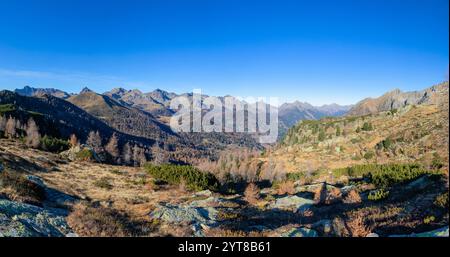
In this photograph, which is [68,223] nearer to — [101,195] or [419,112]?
[101,195]

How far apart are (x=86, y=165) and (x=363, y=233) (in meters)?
46.3

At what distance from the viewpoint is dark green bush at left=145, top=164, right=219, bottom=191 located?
43.2 m

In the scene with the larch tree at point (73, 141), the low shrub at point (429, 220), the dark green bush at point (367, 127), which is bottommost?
the low shrub at point (429, 220)

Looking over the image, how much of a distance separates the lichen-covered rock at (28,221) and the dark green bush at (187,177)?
23793 millimetres

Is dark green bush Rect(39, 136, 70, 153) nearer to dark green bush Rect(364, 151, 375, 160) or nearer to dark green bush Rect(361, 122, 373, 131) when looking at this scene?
dark green bush Rect(364, 151, 375, 160)

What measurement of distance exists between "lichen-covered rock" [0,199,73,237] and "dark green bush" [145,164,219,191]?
23.8 meters

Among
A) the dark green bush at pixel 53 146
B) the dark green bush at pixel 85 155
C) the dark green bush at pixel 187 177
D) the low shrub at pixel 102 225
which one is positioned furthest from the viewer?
the dark green bush at pixel 53 146

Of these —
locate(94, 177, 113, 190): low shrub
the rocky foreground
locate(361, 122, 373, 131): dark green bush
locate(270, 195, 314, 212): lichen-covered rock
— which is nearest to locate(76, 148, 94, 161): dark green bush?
the rocky foreground

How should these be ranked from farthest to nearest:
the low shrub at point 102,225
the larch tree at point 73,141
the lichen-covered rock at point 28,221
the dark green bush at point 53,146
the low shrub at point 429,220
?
the larch tree at point 73,141, the dark green bush at point 53,146, the low shrub at point 102,225, the low shrub at point 429,220, the lichen-covered rock at point 28,221

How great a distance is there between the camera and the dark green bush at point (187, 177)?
1703 inches

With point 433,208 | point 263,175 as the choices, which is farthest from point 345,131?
point 433,208

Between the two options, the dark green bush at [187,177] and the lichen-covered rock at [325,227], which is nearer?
the lichen-covered rock at [325,227]

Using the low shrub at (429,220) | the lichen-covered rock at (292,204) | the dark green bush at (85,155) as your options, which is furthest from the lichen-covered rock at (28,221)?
the dark green bush at (85,155)

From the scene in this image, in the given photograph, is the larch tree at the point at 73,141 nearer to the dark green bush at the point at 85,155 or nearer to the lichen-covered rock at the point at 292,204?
the dark green bush at the point at 85,155
